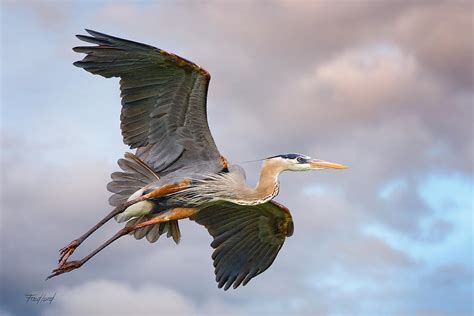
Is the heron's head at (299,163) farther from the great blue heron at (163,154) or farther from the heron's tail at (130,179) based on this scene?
the heron's tail at (130,179)

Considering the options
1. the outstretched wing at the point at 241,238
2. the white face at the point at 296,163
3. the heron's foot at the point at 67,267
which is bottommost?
the heron's foot at the point at 67,267

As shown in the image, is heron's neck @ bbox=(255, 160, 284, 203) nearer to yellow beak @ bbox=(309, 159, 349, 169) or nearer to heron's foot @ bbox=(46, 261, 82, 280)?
yellow beak @ bbox=(309, 159, 349, 169)

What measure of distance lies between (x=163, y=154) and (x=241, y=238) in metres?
2.43

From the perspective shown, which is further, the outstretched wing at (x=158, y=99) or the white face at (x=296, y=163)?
the white face at (x=296, y=163)

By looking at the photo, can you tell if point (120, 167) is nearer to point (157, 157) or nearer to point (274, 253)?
point (157, 157)

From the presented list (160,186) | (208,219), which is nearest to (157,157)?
(160,186)

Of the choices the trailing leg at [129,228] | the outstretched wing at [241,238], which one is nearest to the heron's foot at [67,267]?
the trailing leg at [129,228]

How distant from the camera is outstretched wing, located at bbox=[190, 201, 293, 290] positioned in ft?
57.5

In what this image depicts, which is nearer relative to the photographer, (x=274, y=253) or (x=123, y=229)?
(x=123, y=229)

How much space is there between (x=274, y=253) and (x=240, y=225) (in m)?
0.76

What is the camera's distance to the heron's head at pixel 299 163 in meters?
16.1

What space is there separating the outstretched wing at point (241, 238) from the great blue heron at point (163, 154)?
3.17 feet

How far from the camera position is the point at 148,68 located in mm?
15625

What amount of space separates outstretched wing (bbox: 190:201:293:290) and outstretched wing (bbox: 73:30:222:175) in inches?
67.0
